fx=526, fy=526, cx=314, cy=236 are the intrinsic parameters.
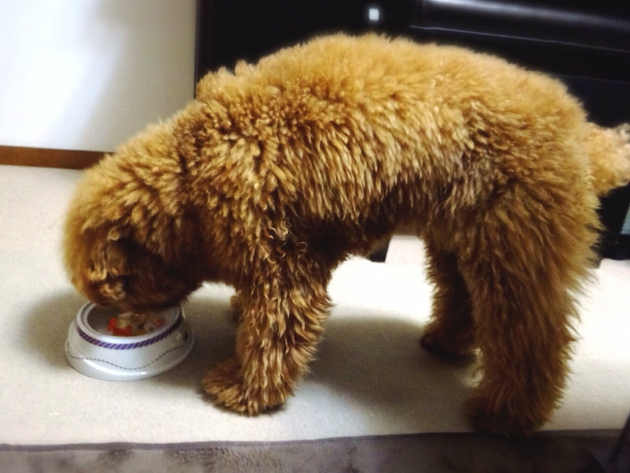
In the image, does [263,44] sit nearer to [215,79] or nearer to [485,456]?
[215,79]

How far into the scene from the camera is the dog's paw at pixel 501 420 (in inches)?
40.8

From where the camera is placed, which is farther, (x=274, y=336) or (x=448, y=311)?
(x=448, y=311)

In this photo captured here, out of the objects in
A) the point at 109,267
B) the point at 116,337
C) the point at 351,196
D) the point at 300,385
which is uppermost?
the point at 351,196

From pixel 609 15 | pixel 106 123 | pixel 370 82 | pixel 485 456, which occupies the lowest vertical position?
pixel 485 456

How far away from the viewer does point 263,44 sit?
1634 millimetres

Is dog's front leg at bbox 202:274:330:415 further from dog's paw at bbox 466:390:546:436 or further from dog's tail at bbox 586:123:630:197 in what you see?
dog's tail at bbox 586:123:630:197

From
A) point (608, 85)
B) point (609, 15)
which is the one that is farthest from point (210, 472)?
point (609, 15)

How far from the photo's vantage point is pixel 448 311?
4.10 feet

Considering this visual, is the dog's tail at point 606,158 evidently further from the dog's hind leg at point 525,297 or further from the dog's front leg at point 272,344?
the dog's front leg at point 272,344

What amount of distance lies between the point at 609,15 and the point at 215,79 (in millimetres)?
1380

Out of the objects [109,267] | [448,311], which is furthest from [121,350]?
[448,311]

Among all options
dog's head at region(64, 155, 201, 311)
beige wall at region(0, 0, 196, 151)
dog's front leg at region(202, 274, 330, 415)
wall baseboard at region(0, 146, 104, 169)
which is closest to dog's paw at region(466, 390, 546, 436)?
dog's front leg at region(202, 274, 330, 415)

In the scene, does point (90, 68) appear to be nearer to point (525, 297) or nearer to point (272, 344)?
point (272, 344)

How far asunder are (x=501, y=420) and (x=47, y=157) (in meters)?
1.88
